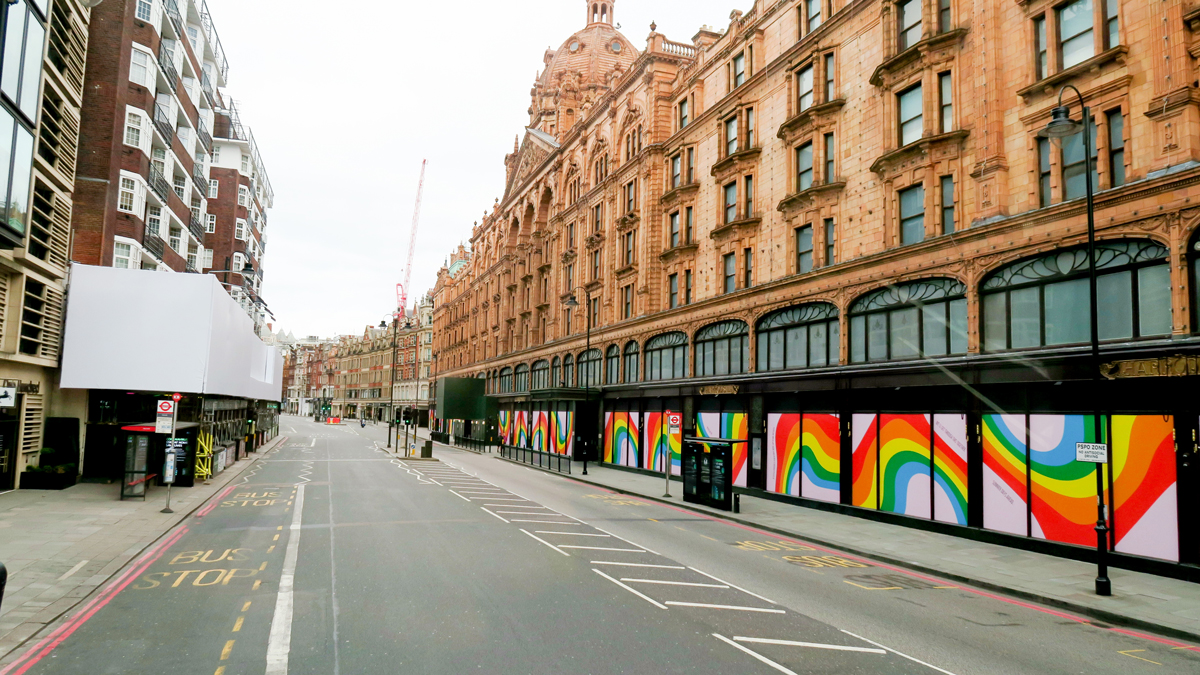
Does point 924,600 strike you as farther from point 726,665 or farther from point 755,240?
point 755,240

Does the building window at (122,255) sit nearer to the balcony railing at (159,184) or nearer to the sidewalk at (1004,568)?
the balcony railing at (159,184)

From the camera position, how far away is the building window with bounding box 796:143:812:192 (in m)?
27.3

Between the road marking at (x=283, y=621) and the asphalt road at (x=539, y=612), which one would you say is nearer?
the road marking at (x=283, y=621)

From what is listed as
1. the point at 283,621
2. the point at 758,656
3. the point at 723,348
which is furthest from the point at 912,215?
the point at 283,621

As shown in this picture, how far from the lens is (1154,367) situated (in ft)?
48.4

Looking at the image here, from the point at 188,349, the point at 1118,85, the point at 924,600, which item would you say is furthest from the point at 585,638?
the point at 188,349

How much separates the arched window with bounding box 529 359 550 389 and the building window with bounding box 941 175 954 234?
37.1 m

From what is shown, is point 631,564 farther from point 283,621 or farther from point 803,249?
point 803,249

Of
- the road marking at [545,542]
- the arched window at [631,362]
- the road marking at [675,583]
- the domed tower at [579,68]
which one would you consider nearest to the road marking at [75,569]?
the road marking at [545,542]

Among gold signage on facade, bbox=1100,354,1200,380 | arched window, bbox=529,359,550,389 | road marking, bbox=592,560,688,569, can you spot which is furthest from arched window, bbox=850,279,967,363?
arched window, bbox=529,359,550,389

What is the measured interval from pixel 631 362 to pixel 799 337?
604 inches

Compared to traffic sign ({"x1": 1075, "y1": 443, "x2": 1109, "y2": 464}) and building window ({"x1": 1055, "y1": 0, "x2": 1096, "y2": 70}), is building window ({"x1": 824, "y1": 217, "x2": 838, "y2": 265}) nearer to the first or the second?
building window ({"x1": 1055, "y1": 0, "x2": 1096, "y2": 70})

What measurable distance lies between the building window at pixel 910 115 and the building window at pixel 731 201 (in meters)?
9.48

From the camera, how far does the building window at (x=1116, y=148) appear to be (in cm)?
1633
